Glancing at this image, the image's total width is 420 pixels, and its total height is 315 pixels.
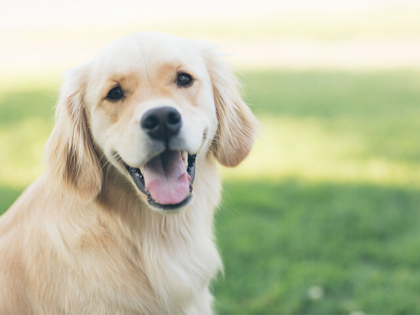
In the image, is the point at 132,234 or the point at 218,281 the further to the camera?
the point at 218,281

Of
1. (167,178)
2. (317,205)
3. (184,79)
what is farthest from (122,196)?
(317,205)

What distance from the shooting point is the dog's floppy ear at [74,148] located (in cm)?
248

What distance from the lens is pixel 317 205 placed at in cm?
492

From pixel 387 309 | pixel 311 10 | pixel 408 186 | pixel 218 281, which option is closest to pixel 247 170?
pixel 408 186

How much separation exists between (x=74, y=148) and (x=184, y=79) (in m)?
0.73

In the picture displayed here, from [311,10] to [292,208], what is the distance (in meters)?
18.2

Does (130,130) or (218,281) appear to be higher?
(130,130)

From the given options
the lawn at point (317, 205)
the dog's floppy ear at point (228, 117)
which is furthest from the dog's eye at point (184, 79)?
the lawn at point (317, 205)

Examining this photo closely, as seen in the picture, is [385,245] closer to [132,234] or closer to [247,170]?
[247,170]

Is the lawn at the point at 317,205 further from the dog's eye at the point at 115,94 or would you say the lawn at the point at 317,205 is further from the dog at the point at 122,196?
the dog's eye at the point at 115,94

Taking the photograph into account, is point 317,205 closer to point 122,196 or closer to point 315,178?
point 315,178

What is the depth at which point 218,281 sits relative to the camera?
386 centimetres

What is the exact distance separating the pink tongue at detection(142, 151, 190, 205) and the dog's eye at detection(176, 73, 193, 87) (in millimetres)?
401

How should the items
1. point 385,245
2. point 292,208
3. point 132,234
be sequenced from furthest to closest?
point 292,208
point 385,245
point 132,234
